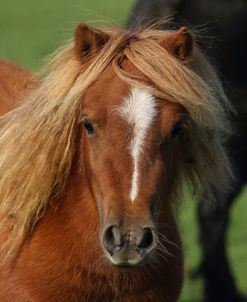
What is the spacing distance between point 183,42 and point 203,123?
17.4 inches

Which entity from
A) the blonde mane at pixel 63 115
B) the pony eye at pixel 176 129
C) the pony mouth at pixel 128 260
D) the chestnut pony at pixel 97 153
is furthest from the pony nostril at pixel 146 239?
the blonde mane at pixel 63 115

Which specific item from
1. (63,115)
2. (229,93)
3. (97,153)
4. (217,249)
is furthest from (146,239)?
(217,249)

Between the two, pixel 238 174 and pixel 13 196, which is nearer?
pixel 13 196

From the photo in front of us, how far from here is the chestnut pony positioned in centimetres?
525

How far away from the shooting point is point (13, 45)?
78.4ft

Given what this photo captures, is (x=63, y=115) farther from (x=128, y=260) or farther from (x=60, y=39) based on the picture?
(x=60, y=39)

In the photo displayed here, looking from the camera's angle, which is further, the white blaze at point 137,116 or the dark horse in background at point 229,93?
the dark horse in background at point 229,93

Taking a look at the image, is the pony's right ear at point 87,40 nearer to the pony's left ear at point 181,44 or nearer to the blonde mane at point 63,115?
the blonde mane at point 63,115

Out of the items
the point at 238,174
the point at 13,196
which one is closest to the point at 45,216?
the point at 13,196

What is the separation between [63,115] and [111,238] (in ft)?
2.73

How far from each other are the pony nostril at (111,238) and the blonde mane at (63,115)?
0.74m

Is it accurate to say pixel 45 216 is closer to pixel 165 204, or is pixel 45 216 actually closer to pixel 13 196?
pixel 13 196

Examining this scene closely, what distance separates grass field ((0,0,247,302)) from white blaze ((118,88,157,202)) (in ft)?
14.4

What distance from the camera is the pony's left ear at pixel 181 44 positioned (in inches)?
220
